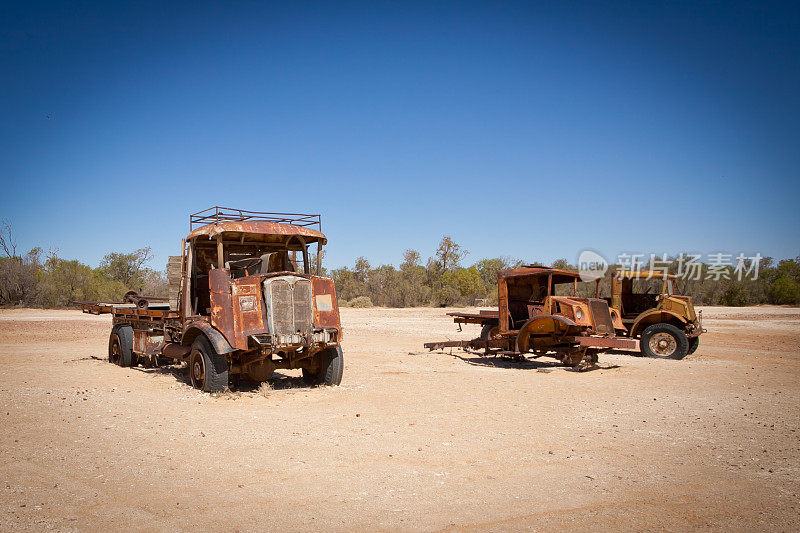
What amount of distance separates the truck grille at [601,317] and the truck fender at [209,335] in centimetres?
872

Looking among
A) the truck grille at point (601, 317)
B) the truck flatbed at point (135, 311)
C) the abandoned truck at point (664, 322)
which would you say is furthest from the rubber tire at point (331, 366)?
the abandoned truck at point (664, 322)

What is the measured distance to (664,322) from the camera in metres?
15.8

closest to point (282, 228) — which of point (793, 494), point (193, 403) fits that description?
point (193, 403)

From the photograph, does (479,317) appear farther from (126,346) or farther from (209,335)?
(126,346)

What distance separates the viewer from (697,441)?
671 cm

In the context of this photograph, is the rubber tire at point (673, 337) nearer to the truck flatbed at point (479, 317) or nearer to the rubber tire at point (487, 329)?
the rubber tire at point (487, 329)

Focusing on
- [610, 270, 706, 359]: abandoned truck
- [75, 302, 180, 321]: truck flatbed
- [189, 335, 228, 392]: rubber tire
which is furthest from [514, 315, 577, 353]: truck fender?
[75, 302, 180, 321]: truck flatbed

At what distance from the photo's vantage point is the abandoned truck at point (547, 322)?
1260 centimetres

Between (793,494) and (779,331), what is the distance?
23.1m

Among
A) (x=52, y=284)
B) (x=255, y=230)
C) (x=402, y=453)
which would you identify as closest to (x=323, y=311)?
(x=255, y=230)

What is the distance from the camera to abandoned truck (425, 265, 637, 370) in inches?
496

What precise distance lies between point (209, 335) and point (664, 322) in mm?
12636

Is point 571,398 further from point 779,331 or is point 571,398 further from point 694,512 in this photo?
point 779,331

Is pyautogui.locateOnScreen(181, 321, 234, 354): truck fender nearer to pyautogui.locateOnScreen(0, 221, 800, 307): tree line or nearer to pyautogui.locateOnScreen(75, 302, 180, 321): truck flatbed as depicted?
pyautogui.locateOnScreen(75, 302, 180, 321): truck flatbed
